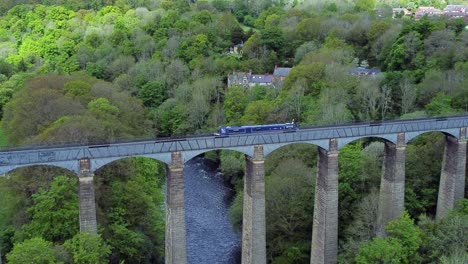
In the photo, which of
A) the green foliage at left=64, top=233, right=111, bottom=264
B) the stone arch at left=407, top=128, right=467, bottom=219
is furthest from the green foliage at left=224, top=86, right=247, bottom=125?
the green foliage at left=64, top=233, right=111, bottom=264

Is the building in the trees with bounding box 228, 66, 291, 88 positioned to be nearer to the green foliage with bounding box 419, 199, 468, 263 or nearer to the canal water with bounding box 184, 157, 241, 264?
the canal water with bounding box 184, 157, 241, 264

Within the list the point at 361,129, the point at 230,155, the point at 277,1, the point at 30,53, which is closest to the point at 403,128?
the point at 361,129

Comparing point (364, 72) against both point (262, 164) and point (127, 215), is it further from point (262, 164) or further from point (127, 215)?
point (127, 215)

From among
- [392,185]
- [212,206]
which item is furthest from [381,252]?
[212,206]

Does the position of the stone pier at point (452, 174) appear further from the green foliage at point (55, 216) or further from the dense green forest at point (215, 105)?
the green foliage at point (55, 216)

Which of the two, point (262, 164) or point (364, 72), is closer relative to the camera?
point (262, 164)

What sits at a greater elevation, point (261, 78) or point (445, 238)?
point (261, 78)

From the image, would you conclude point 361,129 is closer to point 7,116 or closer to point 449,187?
point 449,187
